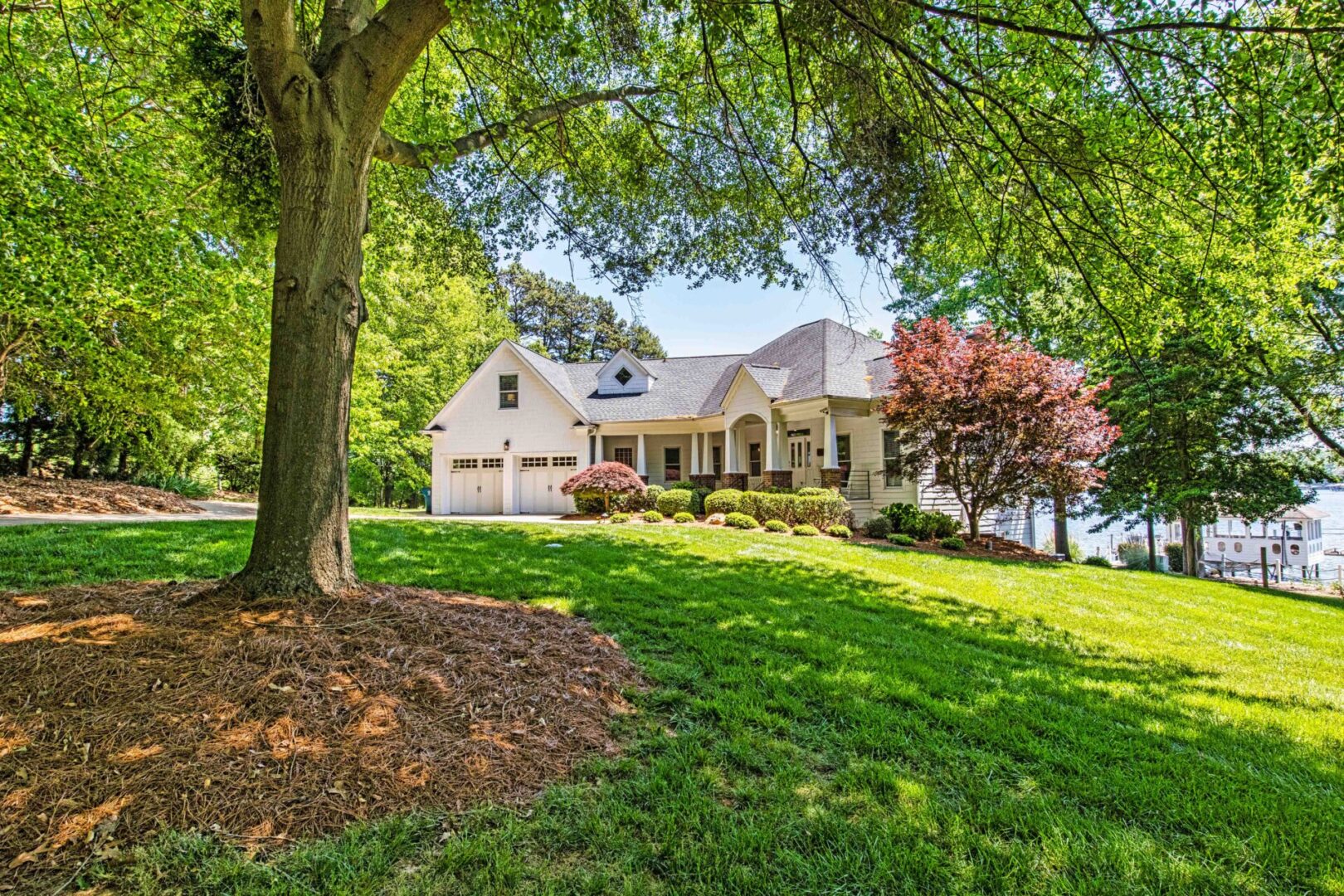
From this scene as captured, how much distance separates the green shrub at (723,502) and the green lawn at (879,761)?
351 inches

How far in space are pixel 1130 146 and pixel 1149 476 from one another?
13617 mm

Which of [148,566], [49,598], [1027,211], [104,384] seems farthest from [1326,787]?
[104,384]

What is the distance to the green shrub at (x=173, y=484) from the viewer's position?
16.9m

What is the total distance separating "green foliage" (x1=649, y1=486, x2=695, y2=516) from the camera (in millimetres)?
16156

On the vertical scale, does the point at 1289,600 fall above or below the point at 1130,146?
below

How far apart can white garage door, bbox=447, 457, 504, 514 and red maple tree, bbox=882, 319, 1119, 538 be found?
45.1ft

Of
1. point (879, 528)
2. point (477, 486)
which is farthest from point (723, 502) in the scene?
point (477, 486)

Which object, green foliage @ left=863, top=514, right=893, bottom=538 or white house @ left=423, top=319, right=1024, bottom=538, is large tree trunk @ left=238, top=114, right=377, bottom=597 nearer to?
green foliage @ left=863, top=514, right=893, bottom=538

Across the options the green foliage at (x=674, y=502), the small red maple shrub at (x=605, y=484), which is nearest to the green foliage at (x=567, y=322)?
the small red maple shrub at (x=605, y=484)

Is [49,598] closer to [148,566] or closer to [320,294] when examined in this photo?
[148,566]

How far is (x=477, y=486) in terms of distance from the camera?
2027cm

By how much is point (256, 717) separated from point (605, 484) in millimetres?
13634

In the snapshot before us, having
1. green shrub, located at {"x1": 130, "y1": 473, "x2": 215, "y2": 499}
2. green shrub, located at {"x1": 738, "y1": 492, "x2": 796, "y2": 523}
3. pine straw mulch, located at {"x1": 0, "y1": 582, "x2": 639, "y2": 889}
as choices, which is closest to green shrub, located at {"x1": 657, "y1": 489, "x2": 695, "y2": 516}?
green shrub, located at {"x1": 738, "y1": 492, "x2": 796, "y2": 523}

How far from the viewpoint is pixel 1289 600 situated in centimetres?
987
